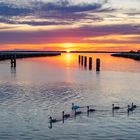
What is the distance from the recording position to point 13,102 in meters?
54.6

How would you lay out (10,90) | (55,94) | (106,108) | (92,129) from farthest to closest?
(10,90), (55,94), (106,108), (92,129)

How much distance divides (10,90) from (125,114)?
26708 millimetres

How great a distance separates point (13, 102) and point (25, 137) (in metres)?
18.4

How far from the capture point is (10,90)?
68375 mm

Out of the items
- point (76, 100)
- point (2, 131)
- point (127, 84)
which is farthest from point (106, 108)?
point (127, 84)

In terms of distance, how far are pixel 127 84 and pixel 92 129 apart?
4098cm

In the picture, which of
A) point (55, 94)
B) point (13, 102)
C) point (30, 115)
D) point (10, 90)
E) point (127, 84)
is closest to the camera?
point (30, 115)

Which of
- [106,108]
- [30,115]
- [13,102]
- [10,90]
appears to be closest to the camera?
[30,115]

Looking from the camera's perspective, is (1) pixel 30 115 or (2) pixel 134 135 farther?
(1) pixel 30 115

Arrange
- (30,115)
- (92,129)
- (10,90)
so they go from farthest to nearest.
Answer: (10,90), (30,115), (92,129)

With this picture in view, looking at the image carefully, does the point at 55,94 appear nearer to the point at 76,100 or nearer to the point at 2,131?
the point at 76,100

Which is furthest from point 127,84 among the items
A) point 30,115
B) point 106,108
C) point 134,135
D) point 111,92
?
point 134,135

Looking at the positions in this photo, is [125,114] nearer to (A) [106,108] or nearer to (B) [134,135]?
(A) [106,108]

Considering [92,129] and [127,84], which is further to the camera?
[127,84]
